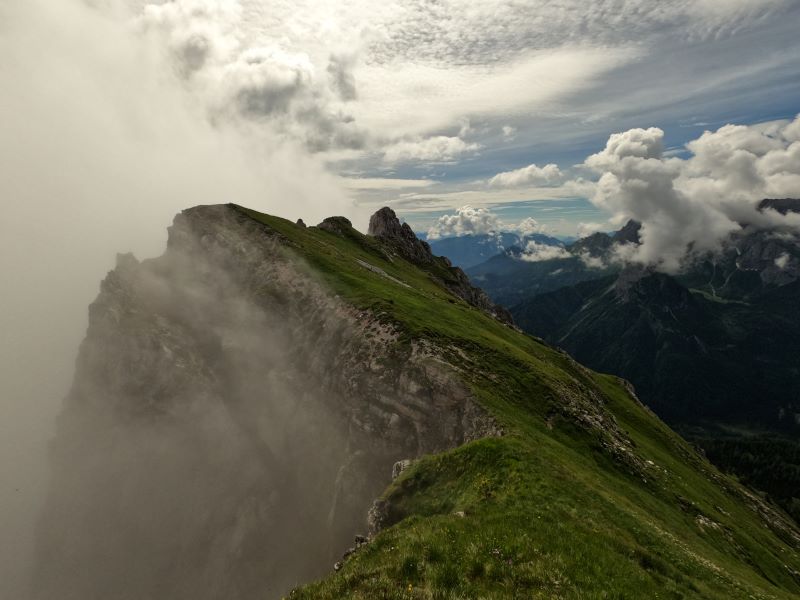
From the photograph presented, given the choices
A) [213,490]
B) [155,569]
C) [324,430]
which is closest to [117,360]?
[213,490]

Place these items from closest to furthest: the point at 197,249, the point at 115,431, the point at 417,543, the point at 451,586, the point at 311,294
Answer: the point at 451,586 < the point at 417,543 < the point at 311,294 < the point at 115,431 < the point at 197,249

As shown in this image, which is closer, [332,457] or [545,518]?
[545,518]

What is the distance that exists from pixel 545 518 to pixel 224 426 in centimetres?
7696

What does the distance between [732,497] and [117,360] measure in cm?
11957

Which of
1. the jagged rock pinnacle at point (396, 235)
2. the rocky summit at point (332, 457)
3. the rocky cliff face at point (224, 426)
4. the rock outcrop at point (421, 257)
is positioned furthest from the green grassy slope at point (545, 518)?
the jagged rock pinnacle at point (396, 235)

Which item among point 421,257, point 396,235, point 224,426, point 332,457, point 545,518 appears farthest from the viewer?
point 396,235

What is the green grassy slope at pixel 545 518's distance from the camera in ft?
47.2

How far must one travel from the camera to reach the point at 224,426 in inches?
3253

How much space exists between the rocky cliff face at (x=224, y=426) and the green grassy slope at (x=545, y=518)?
11.5 meters

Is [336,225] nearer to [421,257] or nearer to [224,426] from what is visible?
[421,257]

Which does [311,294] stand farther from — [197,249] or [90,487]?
[90,487]

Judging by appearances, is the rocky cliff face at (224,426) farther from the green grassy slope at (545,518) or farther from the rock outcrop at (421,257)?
the rock outcrop at (421,257)

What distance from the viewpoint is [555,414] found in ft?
171

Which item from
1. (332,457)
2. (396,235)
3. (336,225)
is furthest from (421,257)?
(332,457)
